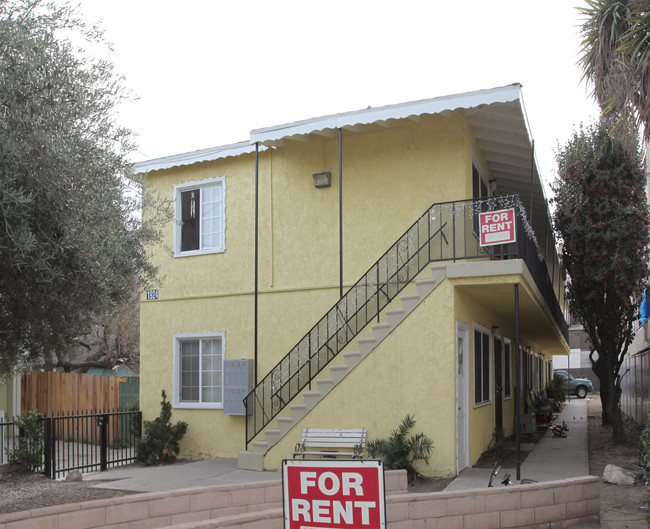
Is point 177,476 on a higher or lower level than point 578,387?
higher

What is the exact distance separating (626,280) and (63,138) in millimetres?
11190

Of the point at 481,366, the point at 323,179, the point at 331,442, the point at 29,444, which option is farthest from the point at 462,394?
the point at 29,444

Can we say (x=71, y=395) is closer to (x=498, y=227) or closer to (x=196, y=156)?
(x=196, y=156)

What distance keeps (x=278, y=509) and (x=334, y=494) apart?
8.38 ft

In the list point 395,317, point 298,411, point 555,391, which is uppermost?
point 395,317

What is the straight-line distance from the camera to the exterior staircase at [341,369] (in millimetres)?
10250

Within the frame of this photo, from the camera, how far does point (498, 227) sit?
10000 mm

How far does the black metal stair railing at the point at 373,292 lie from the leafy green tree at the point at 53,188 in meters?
4.61

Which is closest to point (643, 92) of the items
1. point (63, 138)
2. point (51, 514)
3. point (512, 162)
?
point (512, 162)

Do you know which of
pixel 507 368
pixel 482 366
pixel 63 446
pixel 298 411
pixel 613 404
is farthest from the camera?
pixel 507 368

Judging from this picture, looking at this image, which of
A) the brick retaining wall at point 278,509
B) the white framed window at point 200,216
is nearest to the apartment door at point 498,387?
the white framed window at point 200,216

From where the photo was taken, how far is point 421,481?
9.88 m

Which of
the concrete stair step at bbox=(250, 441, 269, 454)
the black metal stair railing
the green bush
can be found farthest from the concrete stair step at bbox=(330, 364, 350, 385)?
the green bush

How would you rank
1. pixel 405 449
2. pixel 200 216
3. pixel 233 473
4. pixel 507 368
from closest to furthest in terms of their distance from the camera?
pixel 405 449
pixel 233 473
pixel 200 216
pixel 507 368
